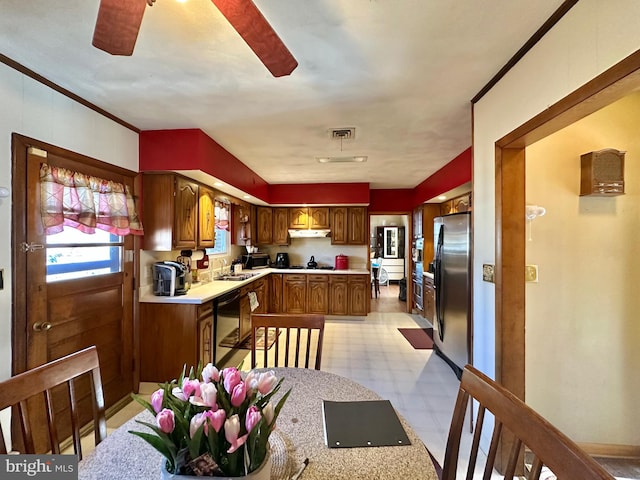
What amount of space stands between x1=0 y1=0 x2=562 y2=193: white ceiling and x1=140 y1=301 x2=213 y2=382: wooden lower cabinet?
1.65 m

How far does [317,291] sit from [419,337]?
1.82 metres

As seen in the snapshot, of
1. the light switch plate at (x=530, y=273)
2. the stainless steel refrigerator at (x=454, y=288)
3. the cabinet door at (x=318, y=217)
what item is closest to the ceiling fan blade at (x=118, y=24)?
the light switch plate at (x=530, y=273)

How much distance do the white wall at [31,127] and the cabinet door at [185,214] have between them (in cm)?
65

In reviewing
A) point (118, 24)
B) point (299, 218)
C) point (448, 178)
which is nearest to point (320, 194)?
point (299, 218)

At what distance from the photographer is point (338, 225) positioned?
547 cm

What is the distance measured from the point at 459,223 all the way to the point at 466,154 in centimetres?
99

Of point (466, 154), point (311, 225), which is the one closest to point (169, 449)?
point (466, 154)

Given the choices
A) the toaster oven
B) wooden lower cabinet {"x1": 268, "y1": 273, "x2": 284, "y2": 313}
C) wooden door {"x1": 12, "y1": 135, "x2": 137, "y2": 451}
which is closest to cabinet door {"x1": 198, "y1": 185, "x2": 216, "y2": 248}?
wooden door {"x1": 12, "y1": 135, "x2": 137, "y2": 451}

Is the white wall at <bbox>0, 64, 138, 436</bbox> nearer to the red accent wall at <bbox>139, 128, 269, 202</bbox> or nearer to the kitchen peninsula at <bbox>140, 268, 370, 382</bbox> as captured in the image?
the red accent wall at <bbox>139, 128, 269, 202</bbox>

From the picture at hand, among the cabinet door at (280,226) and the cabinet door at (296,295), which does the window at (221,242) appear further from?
the cabinet door at (296,295)

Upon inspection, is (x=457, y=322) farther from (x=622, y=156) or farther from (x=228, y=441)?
(x=228, y=441)

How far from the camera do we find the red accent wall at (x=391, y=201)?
5621 mm

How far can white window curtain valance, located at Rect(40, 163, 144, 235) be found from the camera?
1904 mm

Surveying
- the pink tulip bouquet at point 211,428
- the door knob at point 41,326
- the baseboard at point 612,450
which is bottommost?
the baseboard at point 612,450
